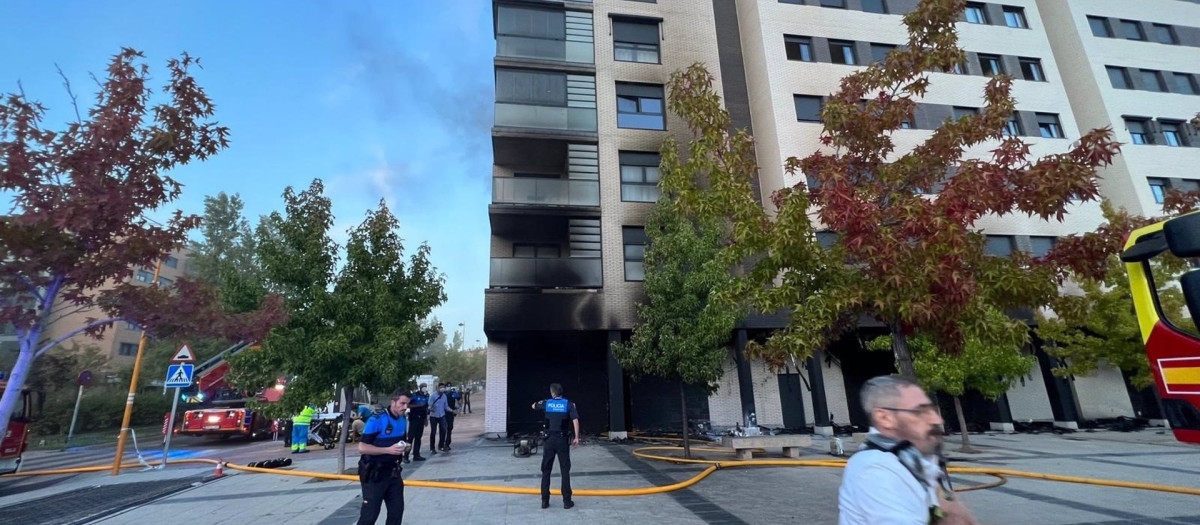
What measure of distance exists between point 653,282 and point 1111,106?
25304 millimetres

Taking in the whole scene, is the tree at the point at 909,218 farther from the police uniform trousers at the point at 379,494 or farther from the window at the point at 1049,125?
the window at the point at 1049,125

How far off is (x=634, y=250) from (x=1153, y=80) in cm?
2759

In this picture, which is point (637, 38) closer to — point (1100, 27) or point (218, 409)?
point (218, 409)

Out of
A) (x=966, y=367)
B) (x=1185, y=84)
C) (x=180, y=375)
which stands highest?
(x=1185, y=84)

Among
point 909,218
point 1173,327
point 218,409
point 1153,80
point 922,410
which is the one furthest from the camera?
point 1153,80

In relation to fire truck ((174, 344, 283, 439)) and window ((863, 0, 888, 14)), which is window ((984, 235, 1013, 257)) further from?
fire truck ((174, 344, 283, 439))

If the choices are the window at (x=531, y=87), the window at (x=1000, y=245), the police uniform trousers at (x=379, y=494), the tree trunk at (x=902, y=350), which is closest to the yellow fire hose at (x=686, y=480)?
the police uniform trousers at (x=379, y=494)

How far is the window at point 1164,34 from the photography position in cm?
2450

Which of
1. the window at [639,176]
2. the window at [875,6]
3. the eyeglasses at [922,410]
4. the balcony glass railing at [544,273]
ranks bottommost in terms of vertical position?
the eyeglasses at [922,410]

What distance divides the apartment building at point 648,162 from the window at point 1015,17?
1.33m

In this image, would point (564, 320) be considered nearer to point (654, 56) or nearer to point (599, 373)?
point (599, 373)

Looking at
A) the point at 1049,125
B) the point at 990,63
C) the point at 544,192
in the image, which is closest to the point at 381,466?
the point at 544,192

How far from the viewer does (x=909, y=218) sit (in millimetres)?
5328

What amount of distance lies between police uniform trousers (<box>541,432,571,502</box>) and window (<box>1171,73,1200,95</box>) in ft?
114
